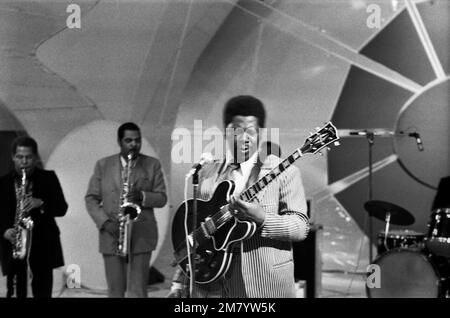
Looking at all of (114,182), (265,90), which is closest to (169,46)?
(265,90)

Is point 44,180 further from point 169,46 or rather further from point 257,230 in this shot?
point 257,230

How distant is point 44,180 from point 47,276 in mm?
812

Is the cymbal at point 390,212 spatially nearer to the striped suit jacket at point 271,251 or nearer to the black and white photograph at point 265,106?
the black and white photograph at point 265,106

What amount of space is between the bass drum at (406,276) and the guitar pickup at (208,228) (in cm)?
265

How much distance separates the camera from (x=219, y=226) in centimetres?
484

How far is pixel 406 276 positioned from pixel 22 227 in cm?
344

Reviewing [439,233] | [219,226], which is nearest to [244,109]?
[219,226]

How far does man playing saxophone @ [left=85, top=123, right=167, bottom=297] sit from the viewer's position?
21.6ft

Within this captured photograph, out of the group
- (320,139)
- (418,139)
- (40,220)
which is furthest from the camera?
(418,139)

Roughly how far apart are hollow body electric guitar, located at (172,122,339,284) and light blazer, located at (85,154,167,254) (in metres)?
1.64

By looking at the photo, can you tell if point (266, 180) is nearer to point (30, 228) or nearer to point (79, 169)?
point (30, 228)

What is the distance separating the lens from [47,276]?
641 cm
